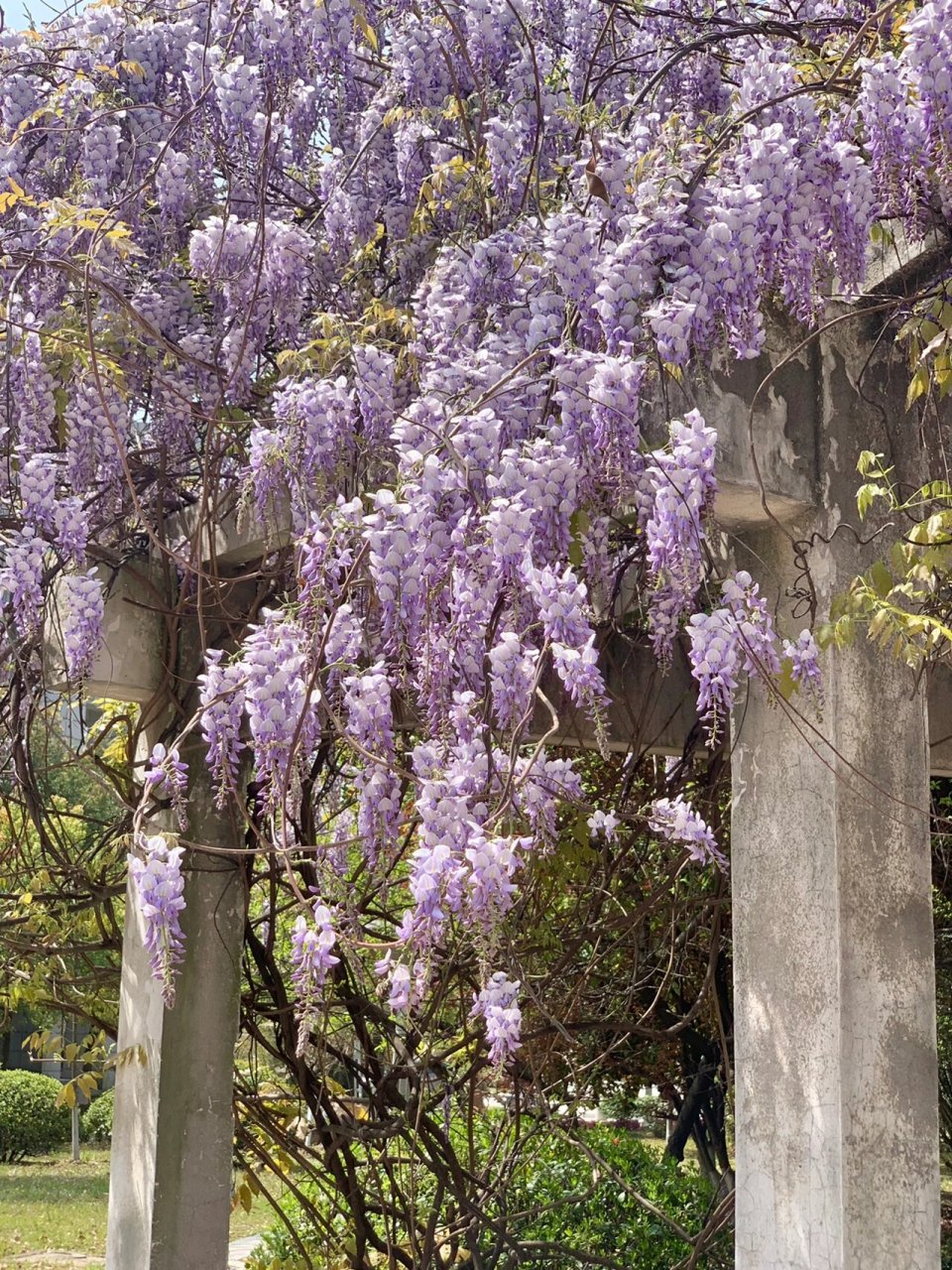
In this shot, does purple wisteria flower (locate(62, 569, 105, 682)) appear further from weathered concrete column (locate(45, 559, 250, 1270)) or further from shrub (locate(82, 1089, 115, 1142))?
shrub (locate(82, 1089, 115, 1142))

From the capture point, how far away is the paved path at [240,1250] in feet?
27.8

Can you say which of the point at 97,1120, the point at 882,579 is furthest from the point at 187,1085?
the point at 97,1120

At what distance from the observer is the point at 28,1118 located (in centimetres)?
1608

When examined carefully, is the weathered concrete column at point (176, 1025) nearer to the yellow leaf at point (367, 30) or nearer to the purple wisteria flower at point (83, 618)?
the purple wisteria flower at point (83, 618)

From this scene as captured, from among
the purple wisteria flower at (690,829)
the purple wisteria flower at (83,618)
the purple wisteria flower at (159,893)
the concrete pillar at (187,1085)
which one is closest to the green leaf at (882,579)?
the purple wisteria flower at (690,829)

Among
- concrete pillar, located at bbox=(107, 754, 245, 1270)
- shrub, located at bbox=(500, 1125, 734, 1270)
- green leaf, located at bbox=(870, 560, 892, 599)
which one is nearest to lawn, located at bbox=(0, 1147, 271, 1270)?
shrub, located at bbox=(500, 1125, 734, 1270)

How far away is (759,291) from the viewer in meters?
2.48

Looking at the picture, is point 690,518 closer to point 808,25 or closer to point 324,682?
point 324,682

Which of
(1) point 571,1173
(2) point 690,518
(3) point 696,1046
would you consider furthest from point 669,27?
(3) point 696,1046

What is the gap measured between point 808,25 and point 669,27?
49 centimetres

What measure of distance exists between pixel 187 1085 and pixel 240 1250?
6413 millimetres

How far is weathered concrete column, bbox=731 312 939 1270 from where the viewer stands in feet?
7.68

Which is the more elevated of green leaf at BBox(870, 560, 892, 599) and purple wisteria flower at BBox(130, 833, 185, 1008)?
green leaf at BBox(870, 560, 892, 599)

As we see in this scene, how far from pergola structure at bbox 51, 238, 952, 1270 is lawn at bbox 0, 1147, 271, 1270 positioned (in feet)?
24.0
